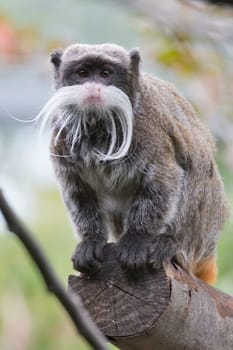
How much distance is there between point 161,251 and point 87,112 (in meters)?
0.63


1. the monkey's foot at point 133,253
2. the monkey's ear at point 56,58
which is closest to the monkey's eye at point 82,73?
the monkey's ear at point 56,58

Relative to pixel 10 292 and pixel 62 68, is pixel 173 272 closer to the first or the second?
pixel 62 68

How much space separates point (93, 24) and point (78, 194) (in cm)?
542

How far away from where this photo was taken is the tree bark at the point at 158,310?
339cm

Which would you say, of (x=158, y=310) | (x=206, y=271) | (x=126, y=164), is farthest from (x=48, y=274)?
(x=206, y=271)

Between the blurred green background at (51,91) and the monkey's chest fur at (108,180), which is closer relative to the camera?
the monkey's chest fur at (108,180)

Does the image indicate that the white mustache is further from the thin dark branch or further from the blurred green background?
the thin dark branch

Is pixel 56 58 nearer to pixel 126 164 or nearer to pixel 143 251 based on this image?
pixel 126 164

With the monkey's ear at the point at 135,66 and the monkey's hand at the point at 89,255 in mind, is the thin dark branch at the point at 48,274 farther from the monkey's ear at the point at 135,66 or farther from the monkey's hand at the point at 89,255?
the monkey's ear at the point at 135,66

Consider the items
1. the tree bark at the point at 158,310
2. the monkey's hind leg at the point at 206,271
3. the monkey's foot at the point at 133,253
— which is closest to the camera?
the tree bark at the point at 158,310

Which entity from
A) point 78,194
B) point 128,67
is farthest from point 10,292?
point 128,67

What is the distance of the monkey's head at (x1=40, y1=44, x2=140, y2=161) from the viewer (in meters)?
3.82

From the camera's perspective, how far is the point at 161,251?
12.7 feet

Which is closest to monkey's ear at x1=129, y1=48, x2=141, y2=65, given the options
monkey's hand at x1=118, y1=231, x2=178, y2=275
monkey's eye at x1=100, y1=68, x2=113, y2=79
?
monkey's eye at x1=100, y1=68, x2=113, y2=79
